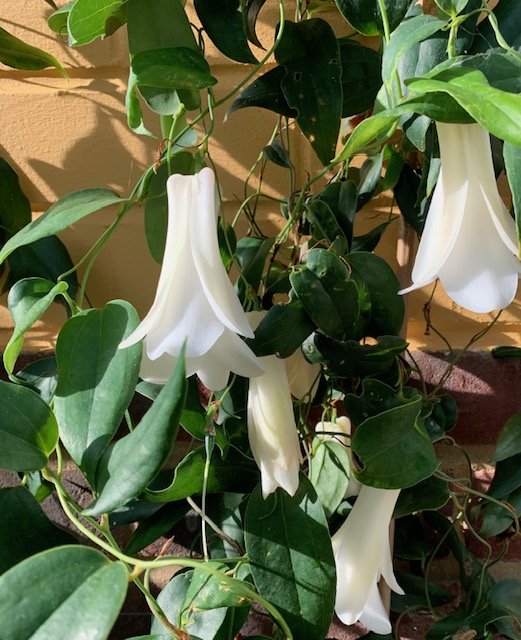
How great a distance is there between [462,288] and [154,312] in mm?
177

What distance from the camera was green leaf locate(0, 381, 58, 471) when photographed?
361 millimetres

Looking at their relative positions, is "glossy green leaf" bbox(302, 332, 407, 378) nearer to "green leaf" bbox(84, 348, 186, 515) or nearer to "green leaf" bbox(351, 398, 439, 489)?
"green leaf" bbox(351, 398, 439, 489)

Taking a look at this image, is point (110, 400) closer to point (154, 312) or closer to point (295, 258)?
point (154, 312)

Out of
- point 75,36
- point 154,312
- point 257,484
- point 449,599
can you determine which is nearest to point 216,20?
point 75,36

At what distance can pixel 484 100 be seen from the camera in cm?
27

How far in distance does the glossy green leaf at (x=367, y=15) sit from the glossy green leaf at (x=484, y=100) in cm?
14

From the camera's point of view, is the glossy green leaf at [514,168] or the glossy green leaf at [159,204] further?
the glossy green leaf at [159,204]

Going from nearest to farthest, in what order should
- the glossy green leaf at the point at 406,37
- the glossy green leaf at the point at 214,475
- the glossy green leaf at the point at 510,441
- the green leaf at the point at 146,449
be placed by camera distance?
1. the green leaf at the point at 146,449
2. the glossy green leaf at the point at 406,37
3. the glossy green leaf at the point at 214,475
4. the glossy green leaf at the point at 510,441

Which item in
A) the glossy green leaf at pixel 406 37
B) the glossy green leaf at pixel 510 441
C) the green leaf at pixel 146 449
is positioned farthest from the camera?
the glossy green leaf at pixel 510 441

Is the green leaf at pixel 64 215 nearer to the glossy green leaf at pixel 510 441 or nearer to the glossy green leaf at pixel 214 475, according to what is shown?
the glossy green leaf at pixel 214 475

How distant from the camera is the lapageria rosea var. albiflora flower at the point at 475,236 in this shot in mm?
349

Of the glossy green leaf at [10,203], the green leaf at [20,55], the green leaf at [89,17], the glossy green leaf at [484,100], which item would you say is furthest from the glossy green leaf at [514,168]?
the glossy green leaf at [10,203]

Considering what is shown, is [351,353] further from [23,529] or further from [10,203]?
[10,203]

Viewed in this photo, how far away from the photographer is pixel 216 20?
0.44m
